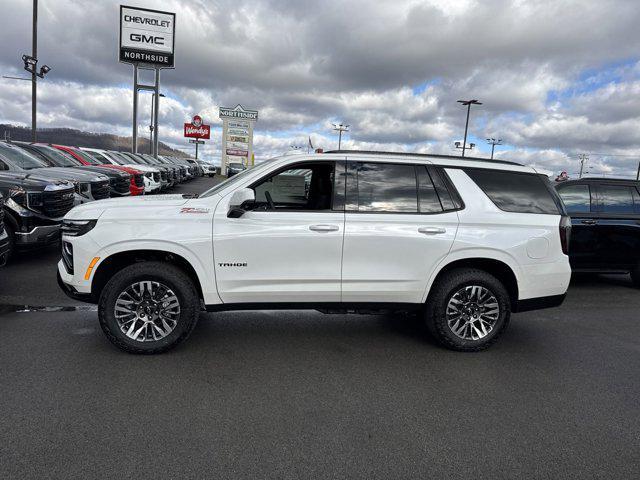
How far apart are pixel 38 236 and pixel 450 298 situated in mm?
6237

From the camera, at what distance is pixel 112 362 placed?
13.3 ft

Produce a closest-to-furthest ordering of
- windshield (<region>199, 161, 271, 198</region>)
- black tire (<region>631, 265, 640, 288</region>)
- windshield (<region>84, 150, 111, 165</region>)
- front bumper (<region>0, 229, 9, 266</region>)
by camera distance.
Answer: windshield (<region>199, 161, 271, 198</region>)
front bumper (<region>0, 229, 9, 266</region>)
black tire (<region>631, 265, 640, 288</region>)
windshield (<region>84, 150, 111, 165</region>)

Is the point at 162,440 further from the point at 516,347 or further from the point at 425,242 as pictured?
the point at 516,347

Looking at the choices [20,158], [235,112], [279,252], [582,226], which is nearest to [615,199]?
[582,226]

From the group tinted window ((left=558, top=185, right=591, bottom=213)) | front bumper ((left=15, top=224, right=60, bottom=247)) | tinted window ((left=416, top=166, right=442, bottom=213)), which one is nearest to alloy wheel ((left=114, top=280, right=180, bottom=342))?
tinted window ((left=416, top=166, right=442, bottom=213))

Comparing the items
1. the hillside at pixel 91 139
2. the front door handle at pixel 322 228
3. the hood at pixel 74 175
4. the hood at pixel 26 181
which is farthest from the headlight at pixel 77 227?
the hillside at pixel 91 139

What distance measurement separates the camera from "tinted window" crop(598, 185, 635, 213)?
745 centimetres

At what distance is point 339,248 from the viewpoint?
4.25 meters

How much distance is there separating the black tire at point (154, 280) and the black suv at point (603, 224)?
19.4 feet

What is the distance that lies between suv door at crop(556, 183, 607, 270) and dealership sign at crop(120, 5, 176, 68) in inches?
1280

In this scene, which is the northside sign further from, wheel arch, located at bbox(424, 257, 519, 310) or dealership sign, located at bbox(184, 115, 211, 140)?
wheel arch, located at bbox(424, 257, 519, 310)

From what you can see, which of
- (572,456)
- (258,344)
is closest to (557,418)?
(572,456)

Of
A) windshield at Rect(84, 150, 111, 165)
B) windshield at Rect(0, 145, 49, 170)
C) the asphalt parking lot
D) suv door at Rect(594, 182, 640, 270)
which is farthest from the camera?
windshield at Rect(84, 150, 111, 165)

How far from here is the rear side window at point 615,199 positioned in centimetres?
745
